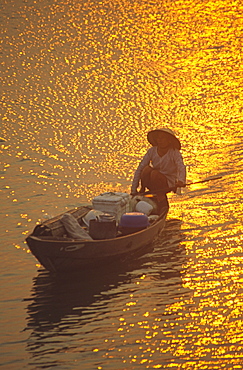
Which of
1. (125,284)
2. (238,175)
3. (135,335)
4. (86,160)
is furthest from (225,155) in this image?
(135,335)

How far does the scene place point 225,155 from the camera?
1841 centimetres

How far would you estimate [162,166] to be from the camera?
1487cm

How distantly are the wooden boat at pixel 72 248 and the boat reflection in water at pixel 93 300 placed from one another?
0.22 meters

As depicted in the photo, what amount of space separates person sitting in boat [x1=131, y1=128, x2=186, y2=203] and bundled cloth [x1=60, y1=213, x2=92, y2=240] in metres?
1.97

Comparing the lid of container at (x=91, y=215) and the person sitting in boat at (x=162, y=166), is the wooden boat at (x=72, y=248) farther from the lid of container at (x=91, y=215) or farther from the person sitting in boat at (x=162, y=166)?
the person sitting in boat at (x=162, y=166)

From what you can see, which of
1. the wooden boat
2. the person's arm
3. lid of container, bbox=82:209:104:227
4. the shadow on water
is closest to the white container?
lid of container, bbox=82:209:104:227

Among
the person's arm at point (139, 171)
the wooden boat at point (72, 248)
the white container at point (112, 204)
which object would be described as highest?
the person's arm at point (139, 171)

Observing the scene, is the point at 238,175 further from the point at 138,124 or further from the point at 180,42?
the point at 180,42

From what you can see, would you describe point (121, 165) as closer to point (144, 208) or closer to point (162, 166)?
point (162, 166)

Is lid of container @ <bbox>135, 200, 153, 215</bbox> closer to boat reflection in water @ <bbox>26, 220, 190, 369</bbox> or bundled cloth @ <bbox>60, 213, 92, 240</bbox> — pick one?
boat reflection in water @ <bbox>26, 220, 190, 369</bbox>

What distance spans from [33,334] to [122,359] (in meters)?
1.22

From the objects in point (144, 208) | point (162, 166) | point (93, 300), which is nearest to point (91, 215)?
point (144, 208)

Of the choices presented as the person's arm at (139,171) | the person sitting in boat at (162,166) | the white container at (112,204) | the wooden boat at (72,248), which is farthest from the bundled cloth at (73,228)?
the person's arm at (139,171)

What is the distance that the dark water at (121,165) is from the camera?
11258mm
